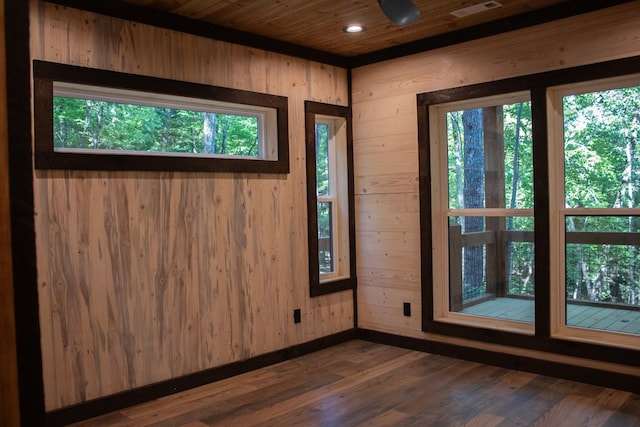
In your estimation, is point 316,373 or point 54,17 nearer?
point 54,17

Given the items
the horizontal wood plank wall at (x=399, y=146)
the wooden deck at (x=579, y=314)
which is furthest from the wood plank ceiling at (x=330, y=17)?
the wooden deck at (x=579, y=314)

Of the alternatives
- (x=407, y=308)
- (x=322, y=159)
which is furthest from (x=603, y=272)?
(x=322, y=159)

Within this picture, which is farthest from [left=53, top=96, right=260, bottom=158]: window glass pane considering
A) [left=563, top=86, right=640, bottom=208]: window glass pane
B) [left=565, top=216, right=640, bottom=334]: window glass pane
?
[left=565, top=216, right=640, bottom=334]: window glass pane

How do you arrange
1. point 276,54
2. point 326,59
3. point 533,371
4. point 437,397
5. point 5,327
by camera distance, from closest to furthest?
point 5,327 → point 437,397 → point 533,371 → point 276,54 → point 326,59

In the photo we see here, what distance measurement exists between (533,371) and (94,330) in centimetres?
297

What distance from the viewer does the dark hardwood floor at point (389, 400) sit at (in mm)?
3053

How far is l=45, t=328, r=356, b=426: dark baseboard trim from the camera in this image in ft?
10.2

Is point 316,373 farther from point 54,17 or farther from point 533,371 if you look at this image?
point 54,17

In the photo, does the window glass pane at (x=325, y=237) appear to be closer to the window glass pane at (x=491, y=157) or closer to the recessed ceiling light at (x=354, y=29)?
the window glass pane at (x=491, y=157)

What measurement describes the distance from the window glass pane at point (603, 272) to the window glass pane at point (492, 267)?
29 cm

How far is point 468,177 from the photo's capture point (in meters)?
4.23

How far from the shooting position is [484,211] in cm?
411

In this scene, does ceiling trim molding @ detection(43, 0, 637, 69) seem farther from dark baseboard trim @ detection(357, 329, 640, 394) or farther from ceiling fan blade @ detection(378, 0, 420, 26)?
dark baseboard trim @ detection(357, 329, 640, 394)

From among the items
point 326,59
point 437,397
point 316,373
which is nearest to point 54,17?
point 326,59
